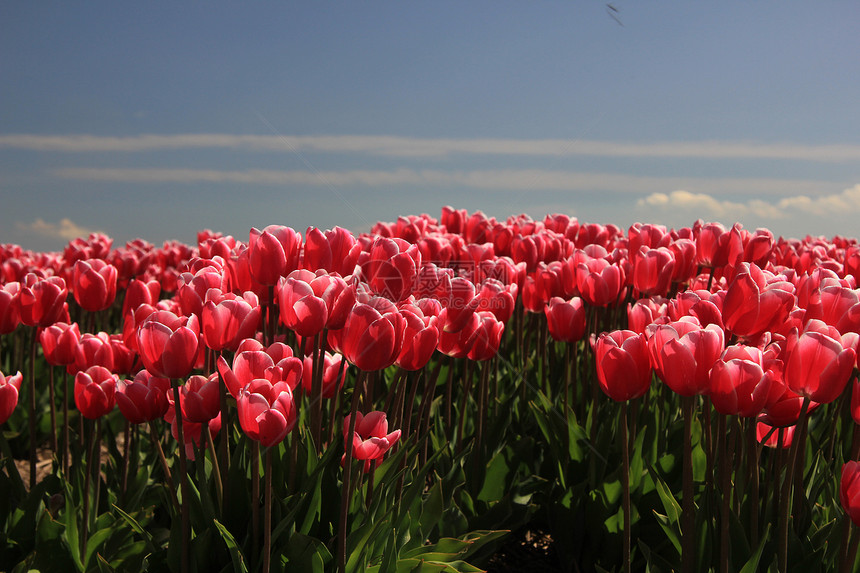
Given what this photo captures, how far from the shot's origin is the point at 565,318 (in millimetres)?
3621

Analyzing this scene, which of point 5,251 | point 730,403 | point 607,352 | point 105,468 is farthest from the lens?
point 5,251

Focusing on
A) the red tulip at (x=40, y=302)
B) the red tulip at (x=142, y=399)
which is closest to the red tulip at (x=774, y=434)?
the red tulip at (x=142, y=399)

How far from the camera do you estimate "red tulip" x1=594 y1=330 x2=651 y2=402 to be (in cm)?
228

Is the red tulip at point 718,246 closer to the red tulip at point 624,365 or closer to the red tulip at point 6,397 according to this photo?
the red tulip at point 624,365

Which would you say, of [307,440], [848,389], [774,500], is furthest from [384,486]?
[848,389]

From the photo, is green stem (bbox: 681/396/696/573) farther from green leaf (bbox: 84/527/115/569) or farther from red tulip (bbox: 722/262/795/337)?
green leaf (bbox: 84/527/115/569)

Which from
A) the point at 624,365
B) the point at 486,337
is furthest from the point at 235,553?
the point at 624,365

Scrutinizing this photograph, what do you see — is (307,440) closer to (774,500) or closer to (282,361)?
(282,361)

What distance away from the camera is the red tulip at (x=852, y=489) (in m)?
2.01

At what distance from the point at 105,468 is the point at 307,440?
2.37 metres

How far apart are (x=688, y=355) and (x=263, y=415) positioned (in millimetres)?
1315

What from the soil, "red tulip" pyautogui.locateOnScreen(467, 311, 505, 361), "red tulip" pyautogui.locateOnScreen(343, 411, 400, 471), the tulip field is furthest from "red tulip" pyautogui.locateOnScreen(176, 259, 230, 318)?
the soil

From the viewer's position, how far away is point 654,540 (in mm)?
3494

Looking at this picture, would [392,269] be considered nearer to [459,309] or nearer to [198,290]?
[459,309]
